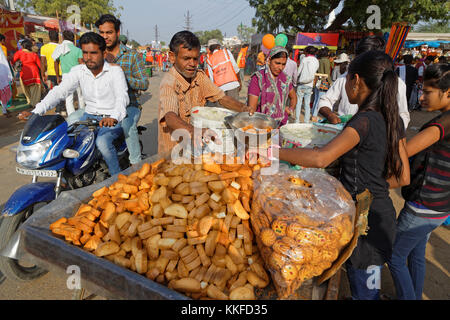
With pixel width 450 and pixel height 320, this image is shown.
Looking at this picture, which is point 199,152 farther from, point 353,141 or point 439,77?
point 439,77

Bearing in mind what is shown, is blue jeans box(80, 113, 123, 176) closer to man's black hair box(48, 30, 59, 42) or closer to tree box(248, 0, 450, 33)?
man's black hair box(48, 30, 59, 42)

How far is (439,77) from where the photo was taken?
5.68ft

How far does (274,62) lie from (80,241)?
261cm

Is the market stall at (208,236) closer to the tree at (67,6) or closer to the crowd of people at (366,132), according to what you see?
the crowd of people at (366,132)

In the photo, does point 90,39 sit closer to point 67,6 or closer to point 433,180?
point 433,180

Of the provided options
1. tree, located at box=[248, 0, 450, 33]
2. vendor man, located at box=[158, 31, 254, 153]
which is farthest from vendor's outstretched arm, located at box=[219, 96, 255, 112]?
tree, located at box=[248, 0, 450, 33]

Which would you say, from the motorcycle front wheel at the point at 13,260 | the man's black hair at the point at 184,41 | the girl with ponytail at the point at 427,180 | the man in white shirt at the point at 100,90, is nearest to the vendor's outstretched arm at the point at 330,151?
the girl with ponytail at the point at 427,180

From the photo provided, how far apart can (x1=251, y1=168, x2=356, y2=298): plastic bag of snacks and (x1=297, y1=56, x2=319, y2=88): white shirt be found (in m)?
6.09

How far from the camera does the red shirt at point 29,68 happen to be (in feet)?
26.2

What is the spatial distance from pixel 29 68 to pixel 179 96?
8226mm

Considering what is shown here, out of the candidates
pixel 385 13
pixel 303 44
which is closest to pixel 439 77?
pixel 303 44

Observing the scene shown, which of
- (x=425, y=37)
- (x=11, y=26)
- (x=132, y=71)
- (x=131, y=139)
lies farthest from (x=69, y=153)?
(x=425, y=37)

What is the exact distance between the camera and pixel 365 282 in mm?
1690
